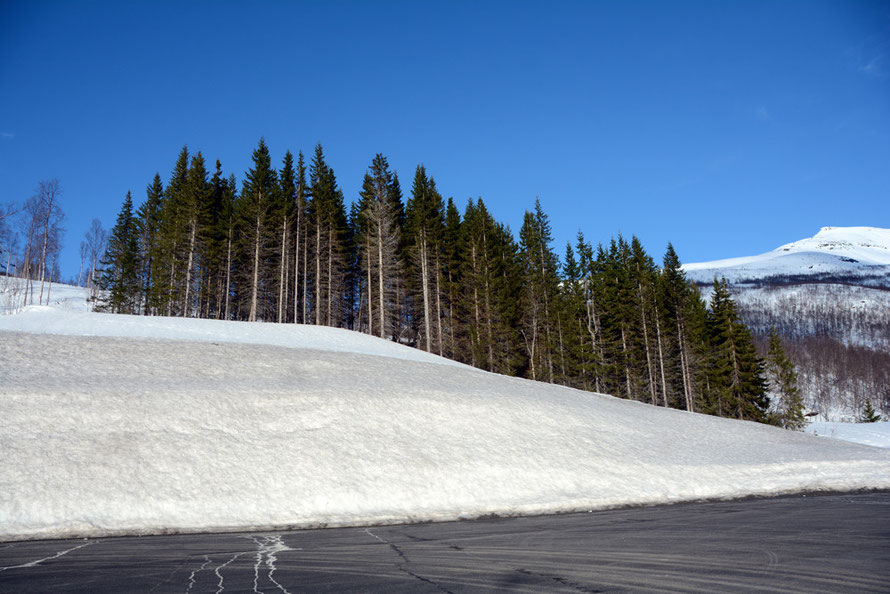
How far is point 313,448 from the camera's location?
12961 mm

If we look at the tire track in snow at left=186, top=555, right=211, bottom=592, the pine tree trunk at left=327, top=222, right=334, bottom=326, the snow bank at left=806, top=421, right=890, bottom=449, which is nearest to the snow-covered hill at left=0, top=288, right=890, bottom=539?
the tire track in snow at left=186, top=555, right=211, bottom=592

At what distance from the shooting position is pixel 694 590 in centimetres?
467

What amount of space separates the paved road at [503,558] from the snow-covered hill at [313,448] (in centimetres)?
158

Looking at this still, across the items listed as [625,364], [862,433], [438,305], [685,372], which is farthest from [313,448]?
[685,372]

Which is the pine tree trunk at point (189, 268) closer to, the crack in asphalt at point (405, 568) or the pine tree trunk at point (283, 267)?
the pine tree trunk at point (283, 267)

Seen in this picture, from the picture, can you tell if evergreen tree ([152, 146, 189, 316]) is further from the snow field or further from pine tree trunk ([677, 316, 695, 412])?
pine tree trunk ([677, 316, 695, 412])

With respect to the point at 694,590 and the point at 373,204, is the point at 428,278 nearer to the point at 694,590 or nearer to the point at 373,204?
the point at 373,204

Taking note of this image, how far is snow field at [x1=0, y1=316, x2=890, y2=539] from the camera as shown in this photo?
10.1m

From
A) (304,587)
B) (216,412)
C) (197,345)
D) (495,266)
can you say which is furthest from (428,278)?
(304,587)

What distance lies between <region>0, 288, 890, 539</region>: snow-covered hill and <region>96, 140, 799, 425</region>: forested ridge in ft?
76.7

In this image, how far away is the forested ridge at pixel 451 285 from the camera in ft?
145

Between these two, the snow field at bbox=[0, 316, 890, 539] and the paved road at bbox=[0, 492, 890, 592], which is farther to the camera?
the snow field at bbox=[0, 316, 890, 539]

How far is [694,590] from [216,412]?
42.6 ft

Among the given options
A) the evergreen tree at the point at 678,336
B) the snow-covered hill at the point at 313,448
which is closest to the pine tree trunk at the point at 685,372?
the evergreen tree at the point at 678,336
